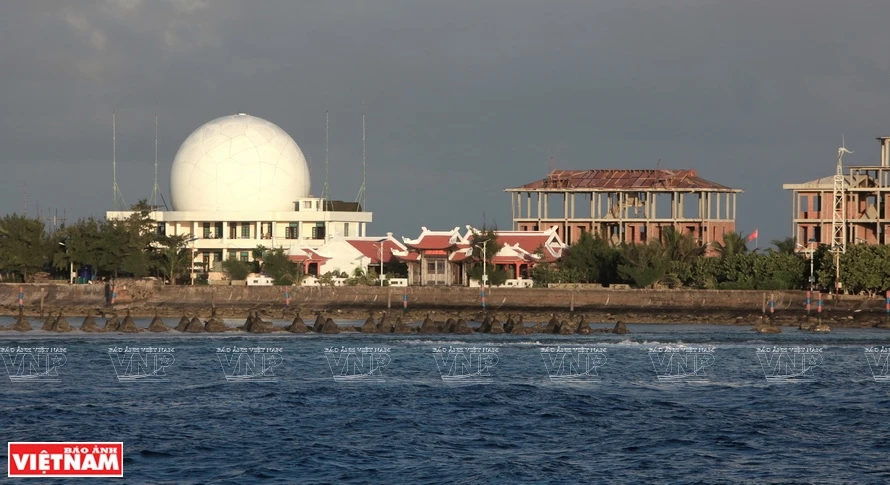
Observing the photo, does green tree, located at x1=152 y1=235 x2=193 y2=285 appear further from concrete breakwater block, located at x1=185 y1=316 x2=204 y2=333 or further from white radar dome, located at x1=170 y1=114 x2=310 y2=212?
concrete breakwater block, located at x1=185 y1=316 x2=204 y2=333

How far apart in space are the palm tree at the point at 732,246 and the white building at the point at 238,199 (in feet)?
96.2

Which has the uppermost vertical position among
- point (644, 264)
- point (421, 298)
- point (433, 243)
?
point (433, 243)

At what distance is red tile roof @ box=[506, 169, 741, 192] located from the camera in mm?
98125

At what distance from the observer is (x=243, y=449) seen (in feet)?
95.8

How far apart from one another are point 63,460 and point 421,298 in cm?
5207

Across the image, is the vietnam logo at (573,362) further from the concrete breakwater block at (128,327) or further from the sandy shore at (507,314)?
the concrete breakwater block at (128,327)

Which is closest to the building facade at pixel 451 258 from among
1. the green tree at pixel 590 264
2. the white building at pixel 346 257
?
the green tree at pixel 590 264

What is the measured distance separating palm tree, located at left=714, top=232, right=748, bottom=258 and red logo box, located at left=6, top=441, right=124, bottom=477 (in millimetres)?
60543

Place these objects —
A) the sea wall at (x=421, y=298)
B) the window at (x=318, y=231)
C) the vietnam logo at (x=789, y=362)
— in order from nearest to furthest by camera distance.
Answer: the vietnam logo at (x=789, y=362) < the sea wall at (x=421, y=298) < the window at (x=318, y=231)

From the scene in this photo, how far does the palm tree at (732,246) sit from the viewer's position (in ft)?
277

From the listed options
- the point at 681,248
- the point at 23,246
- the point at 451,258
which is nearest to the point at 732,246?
the point at 681,248

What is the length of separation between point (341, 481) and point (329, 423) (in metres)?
6.90

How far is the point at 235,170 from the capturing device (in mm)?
100250

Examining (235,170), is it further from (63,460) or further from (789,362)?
(63,460)
